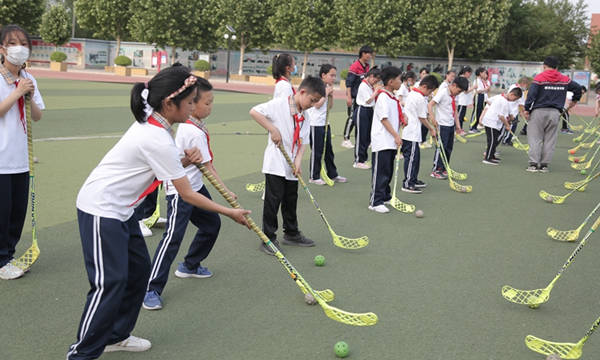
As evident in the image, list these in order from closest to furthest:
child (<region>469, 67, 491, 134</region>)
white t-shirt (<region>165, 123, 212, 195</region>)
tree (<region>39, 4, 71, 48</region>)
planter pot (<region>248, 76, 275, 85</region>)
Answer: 1. white t-shirt (<region>165, 123, 212, 195</region>)
2. child (<region>469, 67, 491, 134</region>)
3. planter pot (<region>248, 76, 275, 85</region>)
4. tree (<region>39, 4, 71, 48</region>)

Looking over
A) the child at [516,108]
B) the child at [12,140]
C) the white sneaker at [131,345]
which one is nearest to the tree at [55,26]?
the child at [516,108]

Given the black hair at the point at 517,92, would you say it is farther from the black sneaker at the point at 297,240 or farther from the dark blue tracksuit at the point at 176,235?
the dark blue tracksuit at the point at 176,235

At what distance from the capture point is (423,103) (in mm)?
8156

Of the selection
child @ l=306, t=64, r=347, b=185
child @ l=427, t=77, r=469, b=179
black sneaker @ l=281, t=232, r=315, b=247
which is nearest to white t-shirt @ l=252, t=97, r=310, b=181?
black sneaker @ l=281, t=232, r=315, b=247

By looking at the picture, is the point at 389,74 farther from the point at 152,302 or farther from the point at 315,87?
the point at 152,302

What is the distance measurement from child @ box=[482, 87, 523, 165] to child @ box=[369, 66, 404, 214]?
15.1 ft

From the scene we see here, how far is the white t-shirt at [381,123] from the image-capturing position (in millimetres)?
6910

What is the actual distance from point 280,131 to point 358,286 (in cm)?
171

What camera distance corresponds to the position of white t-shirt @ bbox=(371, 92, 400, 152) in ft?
22.7

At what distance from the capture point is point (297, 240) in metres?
5.65

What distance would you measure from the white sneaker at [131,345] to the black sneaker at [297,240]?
244cm

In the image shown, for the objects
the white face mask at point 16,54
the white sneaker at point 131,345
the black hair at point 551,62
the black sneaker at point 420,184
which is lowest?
the white sneaker at point 131,345

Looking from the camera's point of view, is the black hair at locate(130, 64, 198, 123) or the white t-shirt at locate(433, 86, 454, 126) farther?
the white t-shirt at locate(433, 86, 454, 126)

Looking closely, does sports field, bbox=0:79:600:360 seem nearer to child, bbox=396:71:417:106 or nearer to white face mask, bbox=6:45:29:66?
white face mask, bbox=6:45:29:66
